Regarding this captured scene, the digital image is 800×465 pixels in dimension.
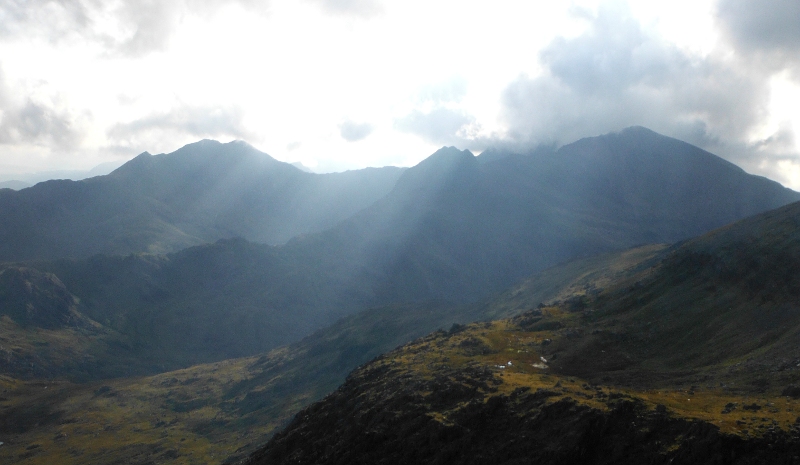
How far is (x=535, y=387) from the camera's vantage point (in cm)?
8425

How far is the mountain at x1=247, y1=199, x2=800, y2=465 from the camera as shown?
2489 inches

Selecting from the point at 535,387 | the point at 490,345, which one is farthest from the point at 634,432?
the point at 490,345

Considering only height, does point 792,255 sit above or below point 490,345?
above

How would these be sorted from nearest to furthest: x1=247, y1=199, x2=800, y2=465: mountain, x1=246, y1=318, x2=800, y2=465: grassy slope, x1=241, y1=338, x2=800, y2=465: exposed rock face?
1. x1=241, y1=338, x2=800, y2=465: exposed rock face
2. x1=246, y1=318, x2=800, y2=465: grassy slope
3. x1=247, y1=199, x2=800, y2=465: mountain

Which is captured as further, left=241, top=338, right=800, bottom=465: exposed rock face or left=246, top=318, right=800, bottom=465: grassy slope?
left=246, top=318, right=800, bottom=465: grassy slope

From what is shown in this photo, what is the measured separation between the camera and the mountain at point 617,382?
63219mm

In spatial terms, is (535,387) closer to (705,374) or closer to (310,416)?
(705,374)

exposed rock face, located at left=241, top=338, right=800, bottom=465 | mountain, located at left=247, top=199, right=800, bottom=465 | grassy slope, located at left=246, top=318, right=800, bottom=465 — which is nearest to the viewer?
exposed rock face, located at left=241, top=338, right=800, bottom=465

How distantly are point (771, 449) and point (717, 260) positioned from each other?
86452 millimetres

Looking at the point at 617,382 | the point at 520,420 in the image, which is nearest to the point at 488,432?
the point at 520,420

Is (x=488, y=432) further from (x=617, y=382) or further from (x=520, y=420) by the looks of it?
(x=617, y=382)

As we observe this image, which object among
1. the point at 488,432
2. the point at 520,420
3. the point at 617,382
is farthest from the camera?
the point at 617,382

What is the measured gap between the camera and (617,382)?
89.3 meters

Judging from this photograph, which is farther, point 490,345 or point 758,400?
point 490,345
